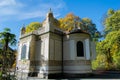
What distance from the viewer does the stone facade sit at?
1381 centimetres

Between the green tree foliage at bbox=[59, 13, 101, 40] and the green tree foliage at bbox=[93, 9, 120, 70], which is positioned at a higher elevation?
the green tree foliage at bbox=[59, 13, 101, 40]

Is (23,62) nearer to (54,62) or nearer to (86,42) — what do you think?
(54,62)

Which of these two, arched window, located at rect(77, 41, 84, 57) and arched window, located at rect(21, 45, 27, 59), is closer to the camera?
arched window, located at rect(77, 41, 84, 57)

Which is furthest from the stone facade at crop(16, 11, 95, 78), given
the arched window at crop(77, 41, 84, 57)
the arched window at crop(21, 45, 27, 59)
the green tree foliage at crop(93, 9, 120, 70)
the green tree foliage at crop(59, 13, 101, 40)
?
the green tree foliage at crop(59, 13, 101, 40)

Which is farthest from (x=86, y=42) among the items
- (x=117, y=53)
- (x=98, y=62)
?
(x=98, y=62)

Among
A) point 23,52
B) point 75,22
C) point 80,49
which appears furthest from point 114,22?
point 23,52

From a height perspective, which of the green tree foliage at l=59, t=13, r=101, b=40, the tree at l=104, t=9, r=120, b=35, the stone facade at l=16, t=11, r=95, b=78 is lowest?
the stone facade at l=16, t=11, r=95, b=78

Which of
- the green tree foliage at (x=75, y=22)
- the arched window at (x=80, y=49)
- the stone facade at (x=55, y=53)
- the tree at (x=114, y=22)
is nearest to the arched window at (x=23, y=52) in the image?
the stone facade at (x=55, y=53)

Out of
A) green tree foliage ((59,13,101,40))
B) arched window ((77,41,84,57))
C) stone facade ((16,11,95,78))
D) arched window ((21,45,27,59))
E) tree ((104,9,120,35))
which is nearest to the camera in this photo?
stone facade ((16,11,95,78))

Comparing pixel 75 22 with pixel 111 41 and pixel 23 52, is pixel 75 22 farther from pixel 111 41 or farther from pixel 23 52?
pixel 23 52

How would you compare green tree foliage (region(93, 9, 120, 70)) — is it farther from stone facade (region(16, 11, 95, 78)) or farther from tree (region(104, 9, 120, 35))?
stone facade (region(16, 11, 95, 78))

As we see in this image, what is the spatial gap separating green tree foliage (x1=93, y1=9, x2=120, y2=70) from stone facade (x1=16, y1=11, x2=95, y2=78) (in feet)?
15.9

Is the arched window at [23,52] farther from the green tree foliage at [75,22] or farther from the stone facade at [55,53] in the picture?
the green tree foliage at [75,22]

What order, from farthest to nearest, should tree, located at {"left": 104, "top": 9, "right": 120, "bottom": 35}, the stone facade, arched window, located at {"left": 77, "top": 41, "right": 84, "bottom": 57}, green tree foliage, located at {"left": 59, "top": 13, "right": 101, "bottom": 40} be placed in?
green tree foliage, located at {"left": 59, "top": 13, "right": 101, "bottom": 40} < tree, located at {"left": 104, "top": 9, "right": 120, "bottom": 35} < arched window, located at {"left": 77, "top": 41, "right": 84, "bottom": 57} < the stone facade
